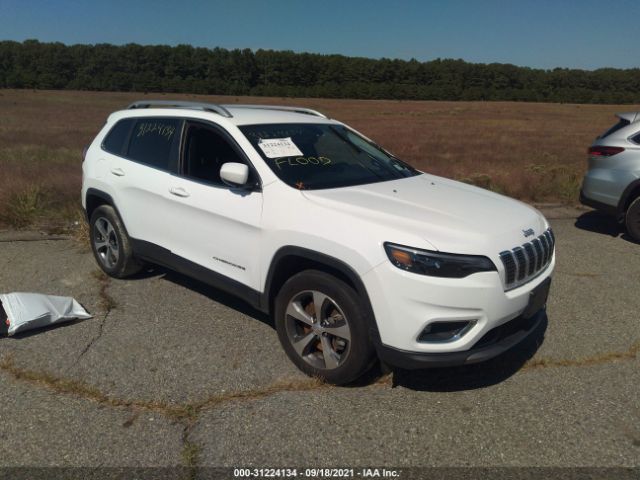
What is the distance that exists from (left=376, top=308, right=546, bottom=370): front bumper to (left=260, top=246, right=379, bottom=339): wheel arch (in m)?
0.15

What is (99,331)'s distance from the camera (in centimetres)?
411

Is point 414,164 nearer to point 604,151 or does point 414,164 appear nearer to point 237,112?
point 604,151

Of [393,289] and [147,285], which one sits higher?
[393,289]

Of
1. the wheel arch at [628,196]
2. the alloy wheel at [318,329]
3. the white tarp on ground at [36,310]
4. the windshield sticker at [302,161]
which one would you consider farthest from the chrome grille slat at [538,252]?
the wheel arch at [628,196]

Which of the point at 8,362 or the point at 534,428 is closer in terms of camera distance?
the point at 534,428

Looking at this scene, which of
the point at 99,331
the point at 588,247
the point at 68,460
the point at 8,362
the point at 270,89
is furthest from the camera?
the point at 270,89

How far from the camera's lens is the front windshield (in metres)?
3.73

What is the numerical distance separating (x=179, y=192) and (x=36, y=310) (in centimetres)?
143

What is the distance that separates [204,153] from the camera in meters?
4.22

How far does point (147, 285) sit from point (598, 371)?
3.84 m

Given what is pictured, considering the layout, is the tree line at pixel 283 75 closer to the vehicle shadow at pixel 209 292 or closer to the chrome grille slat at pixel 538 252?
the vehicle shadow at pixel 209 292

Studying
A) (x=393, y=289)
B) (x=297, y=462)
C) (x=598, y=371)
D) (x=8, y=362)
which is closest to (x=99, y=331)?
(x=8, y=362)

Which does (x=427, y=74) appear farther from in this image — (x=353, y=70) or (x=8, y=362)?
(x=8, y=362)

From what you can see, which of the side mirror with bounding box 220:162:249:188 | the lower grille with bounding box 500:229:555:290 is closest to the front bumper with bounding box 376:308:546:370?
the lower grille with bounding box 500:229:555:290
